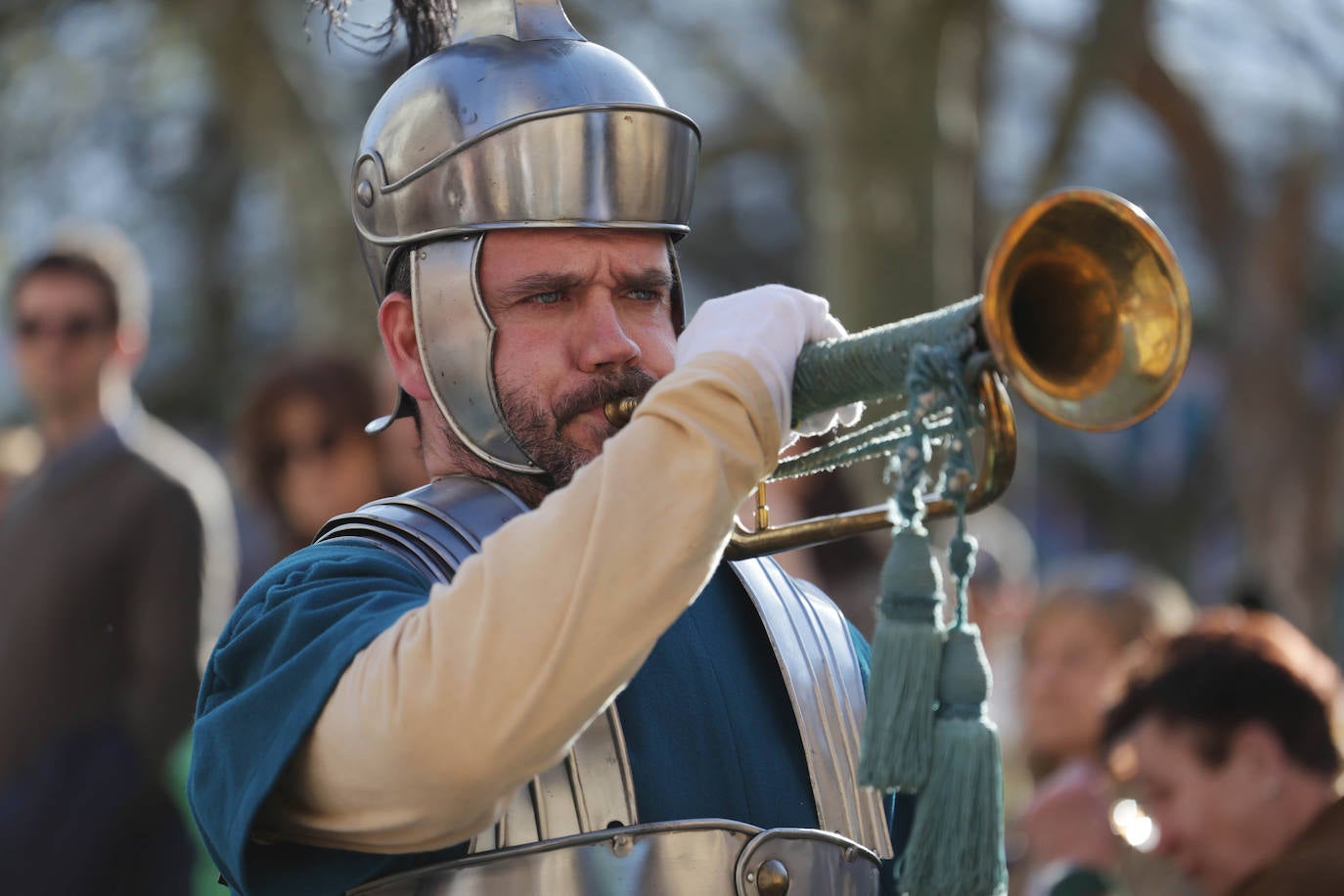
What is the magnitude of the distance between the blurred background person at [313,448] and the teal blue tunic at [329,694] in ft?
7.61

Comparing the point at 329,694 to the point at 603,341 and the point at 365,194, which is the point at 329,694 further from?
the point at 365,194

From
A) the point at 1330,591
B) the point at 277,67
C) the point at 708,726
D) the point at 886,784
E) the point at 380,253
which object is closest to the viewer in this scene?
the point at 886,784

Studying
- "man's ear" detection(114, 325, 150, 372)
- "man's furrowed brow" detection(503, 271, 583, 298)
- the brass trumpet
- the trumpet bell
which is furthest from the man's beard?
"man's ear" detection(114, 325, 150, 372)

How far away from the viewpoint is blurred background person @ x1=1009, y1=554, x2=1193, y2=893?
4840 mm

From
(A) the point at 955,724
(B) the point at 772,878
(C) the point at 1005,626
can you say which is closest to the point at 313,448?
(C) the point at 1005,626

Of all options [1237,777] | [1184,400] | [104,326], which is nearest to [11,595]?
[104,326]

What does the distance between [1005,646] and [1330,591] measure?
→ 20.3ft

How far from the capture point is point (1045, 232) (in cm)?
228

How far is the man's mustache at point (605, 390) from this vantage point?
8.84ft

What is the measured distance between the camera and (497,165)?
2729mm

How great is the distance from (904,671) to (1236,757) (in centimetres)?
201

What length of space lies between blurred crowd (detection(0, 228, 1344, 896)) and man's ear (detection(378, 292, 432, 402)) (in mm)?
1873

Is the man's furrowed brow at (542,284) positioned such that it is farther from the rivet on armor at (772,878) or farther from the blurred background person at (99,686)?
the blurred background person at (99,686)

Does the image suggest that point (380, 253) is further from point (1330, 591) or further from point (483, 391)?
point (1330, 591)
